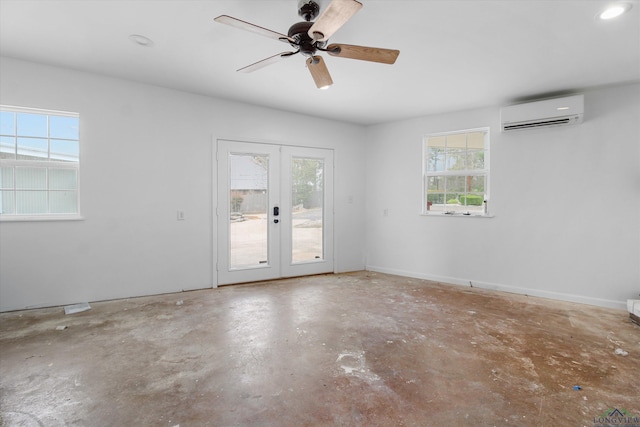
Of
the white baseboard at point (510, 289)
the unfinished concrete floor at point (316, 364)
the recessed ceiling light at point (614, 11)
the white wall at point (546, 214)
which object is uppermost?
the recessed ceiling light at point (614, 11)

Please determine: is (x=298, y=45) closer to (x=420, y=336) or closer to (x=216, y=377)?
(x=216, y=377)

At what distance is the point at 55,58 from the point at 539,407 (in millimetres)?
5181

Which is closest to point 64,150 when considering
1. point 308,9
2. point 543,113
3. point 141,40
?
point 141,40

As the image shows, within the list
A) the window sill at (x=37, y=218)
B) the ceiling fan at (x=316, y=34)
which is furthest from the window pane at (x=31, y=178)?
the ceiling fan at (x=316, y=34)

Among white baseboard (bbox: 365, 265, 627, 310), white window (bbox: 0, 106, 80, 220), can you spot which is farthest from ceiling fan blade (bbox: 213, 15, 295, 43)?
white baseboard (bbox: 365, 265, 627, 310)

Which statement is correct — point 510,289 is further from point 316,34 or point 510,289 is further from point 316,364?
point 316,34

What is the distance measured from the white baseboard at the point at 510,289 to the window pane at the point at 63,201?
4530 mm

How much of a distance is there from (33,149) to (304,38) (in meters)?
3.45

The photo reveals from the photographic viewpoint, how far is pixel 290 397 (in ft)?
6.33

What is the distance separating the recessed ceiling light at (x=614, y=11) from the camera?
6.96 feet

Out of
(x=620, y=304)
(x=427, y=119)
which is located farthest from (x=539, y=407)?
(x=427, y=119)

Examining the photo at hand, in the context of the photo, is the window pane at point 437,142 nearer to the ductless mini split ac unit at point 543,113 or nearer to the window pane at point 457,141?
the window pane at point 457,141

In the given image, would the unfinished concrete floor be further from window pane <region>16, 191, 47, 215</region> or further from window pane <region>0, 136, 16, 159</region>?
window pane <region>0, 136, 16, 159</region>

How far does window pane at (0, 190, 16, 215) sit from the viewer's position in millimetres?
3285
